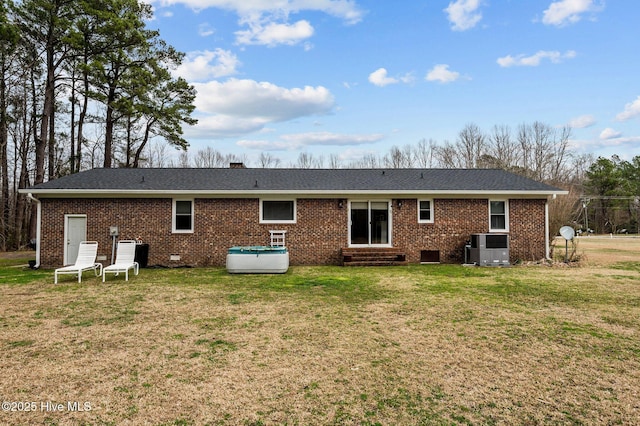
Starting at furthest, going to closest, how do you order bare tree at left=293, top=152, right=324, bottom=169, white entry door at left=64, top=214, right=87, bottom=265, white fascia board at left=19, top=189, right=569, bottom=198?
bare tree at left=293, top=152, right=324, bottom=169 < white entry door at left=64, top=214, right=87, bottom=265 < white fascia board at left=19, top=189, right=569, bottom=198

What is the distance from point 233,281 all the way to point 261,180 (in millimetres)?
5510

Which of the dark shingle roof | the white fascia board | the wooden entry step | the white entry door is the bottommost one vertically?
the wooden entry step

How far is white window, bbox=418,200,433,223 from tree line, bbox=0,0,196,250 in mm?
18524

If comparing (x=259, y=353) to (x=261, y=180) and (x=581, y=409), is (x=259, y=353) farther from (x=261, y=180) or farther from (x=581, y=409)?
(x=261, y=180)

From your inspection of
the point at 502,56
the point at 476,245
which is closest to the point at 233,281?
the point at 476,245

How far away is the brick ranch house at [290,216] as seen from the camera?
12492mm

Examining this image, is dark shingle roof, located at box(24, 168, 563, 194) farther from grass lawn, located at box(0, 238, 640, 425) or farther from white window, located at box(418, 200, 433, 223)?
grass lawn, located at box(0, 238, 640, 425)

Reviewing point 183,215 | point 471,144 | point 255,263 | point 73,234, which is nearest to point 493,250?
point 255,263

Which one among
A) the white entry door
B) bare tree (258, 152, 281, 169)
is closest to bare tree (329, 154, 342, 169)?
bare tree (258, 152, 281, 169)

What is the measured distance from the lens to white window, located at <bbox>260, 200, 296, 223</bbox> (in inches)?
516

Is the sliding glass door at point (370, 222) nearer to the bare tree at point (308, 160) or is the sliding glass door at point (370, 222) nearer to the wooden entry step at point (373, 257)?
the wooden entry step at point (373, 257)

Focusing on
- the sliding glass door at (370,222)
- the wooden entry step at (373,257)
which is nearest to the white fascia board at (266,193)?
the sliding glass door at (370,222)

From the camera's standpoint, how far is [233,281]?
967 centimetres

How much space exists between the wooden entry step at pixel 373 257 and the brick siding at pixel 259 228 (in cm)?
55
